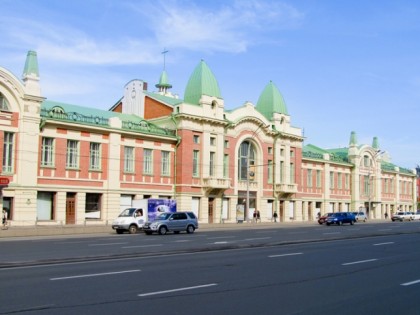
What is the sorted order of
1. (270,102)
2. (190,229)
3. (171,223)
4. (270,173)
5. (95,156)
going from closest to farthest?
1. (171,223)
2. (190,229)
3. (95,156)
4. (270,173)
5. (270,102)

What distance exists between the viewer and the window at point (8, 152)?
40938 mm

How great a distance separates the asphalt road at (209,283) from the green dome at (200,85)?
122 feet

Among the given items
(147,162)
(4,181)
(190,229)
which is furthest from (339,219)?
(4,181)

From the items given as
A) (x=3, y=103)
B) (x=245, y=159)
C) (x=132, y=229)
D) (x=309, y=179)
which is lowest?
(x=132, y=229)

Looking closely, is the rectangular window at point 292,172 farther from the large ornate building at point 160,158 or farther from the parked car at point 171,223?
the parked car at point 171,223

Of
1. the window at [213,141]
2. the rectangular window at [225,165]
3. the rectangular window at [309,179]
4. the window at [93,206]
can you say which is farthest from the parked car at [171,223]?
the rectangular window at [309,179]

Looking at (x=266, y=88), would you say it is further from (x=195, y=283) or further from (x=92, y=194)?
(x=195, y=283)

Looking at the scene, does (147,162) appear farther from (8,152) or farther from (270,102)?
(270,102)

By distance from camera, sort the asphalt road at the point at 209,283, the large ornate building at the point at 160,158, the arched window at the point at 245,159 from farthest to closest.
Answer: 1. the arched window at the point at 245,159
2. the large ornate building at the point at 160,158
3. the asphalt road at the point at 209,283

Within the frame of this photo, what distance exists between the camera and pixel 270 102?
217ft

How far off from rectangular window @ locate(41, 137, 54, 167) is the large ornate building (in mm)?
89

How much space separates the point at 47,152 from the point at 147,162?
10.8m

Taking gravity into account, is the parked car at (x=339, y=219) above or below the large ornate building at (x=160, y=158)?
below

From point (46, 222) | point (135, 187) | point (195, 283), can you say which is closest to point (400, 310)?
point (195, 283)
